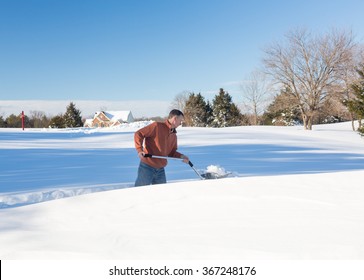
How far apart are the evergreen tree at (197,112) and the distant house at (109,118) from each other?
2659 cm

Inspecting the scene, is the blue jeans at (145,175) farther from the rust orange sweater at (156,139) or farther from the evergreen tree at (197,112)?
the evergreen tree at (197,112)

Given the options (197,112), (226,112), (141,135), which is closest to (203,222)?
(141,135)

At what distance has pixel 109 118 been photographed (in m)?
80.8

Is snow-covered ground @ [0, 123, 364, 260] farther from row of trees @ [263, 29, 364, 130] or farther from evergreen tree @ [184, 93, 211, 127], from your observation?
evergreen tree @ [184, 93, 211, 127]

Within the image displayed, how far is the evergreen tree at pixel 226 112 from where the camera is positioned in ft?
174

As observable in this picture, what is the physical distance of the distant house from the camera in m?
79.9

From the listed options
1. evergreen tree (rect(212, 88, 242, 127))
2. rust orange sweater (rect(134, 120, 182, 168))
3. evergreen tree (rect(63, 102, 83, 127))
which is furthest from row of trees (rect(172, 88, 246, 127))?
rust orange sweater (rect(134, 120, 182, 168))

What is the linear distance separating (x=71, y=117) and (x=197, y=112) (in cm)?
2205

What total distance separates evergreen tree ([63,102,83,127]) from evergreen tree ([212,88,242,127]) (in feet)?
80.0

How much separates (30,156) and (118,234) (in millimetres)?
10213

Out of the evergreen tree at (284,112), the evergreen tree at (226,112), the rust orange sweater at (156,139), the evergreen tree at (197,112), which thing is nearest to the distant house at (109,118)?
the evergreen tree at (197,112)

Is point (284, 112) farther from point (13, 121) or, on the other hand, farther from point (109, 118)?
point (13, 121)

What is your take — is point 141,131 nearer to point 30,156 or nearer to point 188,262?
point 188,262

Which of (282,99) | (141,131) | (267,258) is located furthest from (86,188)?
(282,99)
